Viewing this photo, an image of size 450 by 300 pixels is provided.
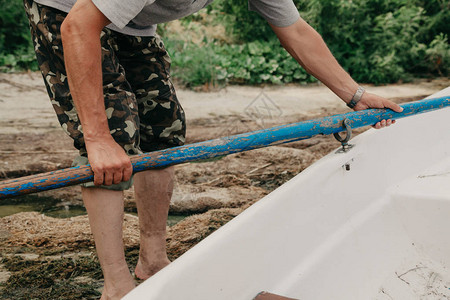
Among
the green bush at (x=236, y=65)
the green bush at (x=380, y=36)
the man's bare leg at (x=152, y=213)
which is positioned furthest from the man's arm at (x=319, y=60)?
the green bush at (x=380, y=36)

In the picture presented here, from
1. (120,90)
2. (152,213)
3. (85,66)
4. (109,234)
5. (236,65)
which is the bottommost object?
(236,65)

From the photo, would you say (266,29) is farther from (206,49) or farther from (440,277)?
(440,277)

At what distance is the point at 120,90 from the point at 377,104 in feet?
3.50

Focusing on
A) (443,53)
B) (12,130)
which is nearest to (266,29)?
(443,53)

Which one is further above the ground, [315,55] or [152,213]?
[315,55]

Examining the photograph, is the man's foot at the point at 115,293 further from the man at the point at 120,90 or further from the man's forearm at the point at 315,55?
the man's forearm at the point at 315,55

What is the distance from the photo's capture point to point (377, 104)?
2092 millimetres

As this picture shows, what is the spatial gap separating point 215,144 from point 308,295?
1.95ft

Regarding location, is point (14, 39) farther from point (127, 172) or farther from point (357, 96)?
point (127, 172)

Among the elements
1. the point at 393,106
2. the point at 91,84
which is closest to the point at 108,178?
the point at 91,84

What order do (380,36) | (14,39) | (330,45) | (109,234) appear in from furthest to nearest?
(330,45), (14,39), (380,36), (109,234)

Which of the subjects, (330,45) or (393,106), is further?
(330,45)

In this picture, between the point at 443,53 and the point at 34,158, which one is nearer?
the point at 34,158

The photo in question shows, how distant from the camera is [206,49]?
6285mm
